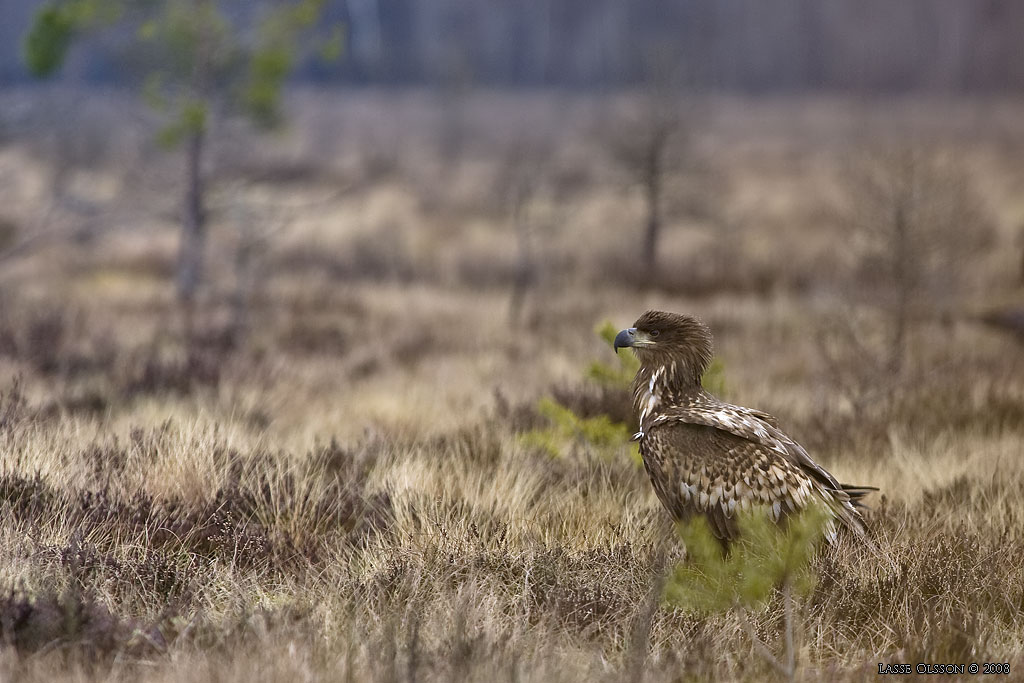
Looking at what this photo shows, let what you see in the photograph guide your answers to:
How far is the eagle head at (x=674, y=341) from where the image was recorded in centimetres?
406

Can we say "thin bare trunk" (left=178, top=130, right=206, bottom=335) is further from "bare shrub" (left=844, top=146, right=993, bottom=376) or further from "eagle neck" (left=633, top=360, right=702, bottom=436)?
"eagle neck" (left=633, top=360, right=702, bottom=436)

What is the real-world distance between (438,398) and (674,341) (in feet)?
11.0

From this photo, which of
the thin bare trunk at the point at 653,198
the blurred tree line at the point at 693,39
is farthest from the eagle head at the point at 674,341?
the blurred tree line at the point at 693,39

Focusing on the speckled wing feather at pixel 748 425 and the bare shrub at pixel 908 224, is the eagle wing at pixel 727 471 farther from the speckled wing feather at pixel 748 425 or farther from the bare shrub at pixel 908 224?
the bare shrub at pixel 908 224

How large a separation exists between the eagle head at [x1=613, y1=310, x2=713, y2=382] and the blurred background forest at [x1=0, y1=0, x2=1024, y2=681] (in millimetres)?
728

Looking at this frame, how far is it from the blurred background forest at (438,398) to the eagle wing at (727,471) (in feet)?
0.97

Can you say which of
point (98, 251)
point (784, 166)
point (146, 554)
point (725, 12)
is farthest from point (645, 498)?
point (725, 12)

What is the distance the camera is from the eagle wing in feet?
11.5

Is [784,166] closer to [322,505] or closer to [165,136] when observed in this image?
[165,136]

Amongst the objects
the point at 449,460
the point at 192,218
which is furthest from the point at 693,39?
the point at 449,460

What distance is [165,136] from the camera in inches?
461

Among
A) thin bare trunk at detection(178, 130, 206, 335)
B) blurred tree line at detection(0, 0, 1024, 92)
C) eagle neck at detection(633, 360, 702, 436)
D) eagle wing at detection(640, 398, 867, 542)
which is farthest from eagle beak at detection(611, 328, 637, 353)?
blurred tree line at detection(0, 0, 1024, 92)

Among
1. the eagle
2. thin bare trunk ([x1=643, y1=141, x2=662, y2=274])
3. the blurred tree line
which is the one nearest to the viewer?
the eagle

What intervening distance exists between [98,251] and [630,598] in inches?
631
